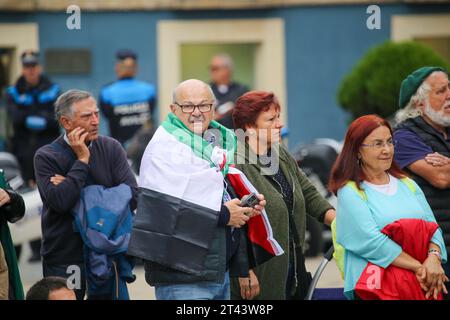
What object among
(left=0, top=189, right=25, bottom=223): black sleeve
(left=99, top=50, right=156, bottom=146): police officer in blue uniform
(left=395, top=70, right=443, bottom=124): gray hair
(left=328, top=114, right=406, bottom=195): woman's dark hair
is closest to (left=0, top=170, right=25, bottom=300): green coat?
(left=0, top=189, right=25, bottom=223): black sleeve

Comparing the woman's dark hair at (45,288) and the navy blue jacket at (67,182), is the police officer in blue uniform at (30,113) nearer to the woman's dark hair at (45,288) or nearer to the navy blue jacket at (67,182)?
the navy blue jacket at (67,182)

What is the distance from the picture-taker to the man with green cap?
7891 mm

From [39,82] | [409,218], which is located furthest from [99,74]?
[409,218]

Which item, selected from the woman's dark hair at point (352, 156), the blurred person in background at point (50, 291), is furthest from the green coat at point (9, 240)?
the woman's dark hair at point (352, 156)

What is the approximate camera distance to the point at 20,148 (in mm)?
13547

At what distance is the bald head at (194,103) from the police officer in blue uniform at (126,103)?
6.37 meters

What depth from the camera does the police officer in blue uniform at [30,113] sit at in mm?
13211

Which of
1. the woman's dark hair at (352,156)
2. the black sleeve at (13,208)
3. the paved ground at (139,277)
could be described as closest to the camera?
the woman's dark hair at (352,156)

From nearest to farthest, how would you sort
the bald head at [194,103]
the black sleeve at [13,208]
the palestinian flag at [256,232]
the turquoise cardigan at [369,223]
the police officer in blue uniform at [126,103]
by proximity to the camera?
the turquoise cardigan at [369,223], the bald head at [194,103], the palestinian flag at [256,232], the black sleeve at [13,208], the police officer in blue uniform at [126,103]

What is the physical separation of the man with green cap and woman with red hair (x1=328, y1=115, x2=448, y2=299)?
2.30 ft

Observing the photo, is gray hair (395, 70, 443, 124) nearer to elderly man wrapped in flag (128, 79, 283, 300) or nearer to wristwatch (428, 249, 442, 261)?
wristwatch (428, 249, 442, 261)

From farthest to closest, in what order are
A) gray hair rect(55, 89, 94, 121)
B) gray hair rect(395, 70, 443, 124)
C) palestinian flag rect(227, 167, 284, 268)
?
gray hair rect(395, 70, 443, 124) → gray hair rect(55, 89, 94, 121) → palestinian flag rect(227, 167, 284, 268)

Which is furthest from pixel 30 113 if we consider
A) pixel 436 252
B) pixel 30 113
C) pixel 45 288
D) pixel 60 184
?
pixel 436 252

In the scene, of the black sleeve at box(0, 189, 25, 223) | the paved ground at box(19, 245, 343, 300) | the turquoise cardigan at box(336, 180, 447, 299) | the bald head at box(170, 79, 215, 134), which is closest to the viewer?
the turquoise cardigan at box(336, 180, 447, 299)
